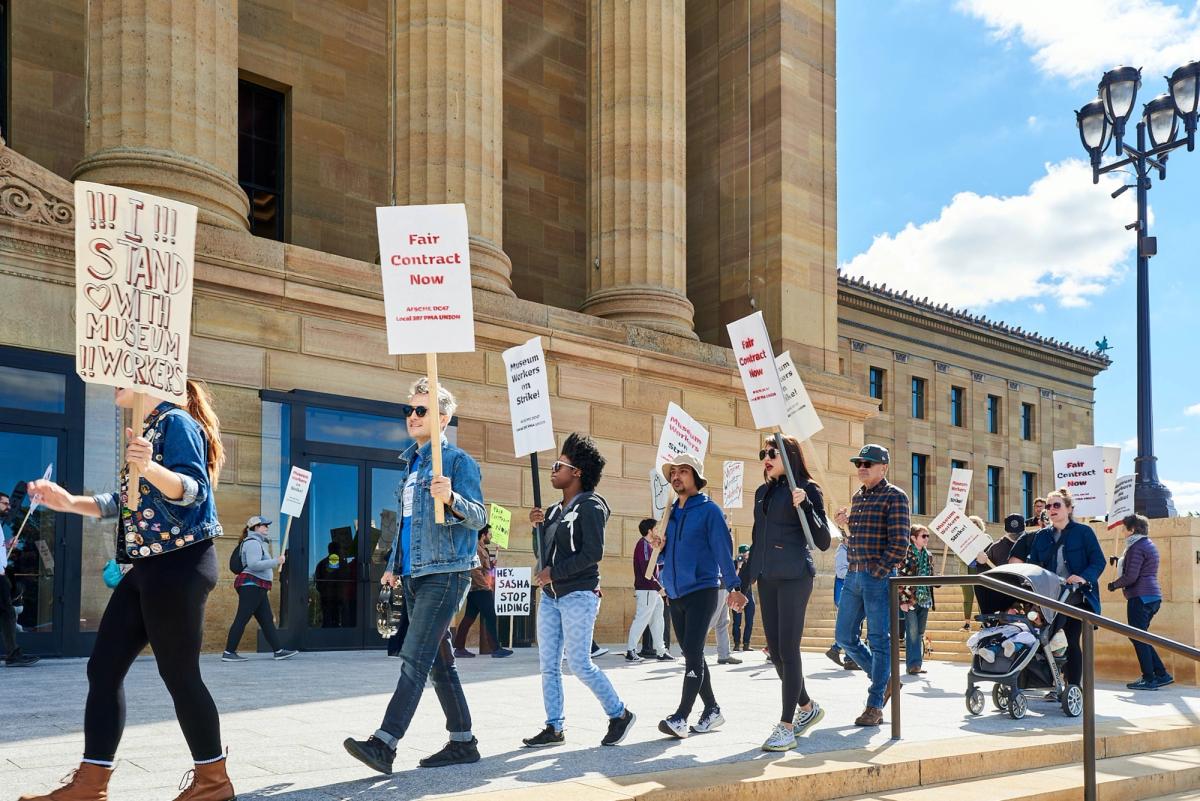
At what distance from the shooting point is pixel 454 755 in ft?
20.2

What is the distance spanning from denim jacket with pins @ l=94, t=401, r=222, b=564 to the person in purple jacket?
10.8m

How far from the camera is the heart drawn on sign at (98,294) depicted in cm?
521

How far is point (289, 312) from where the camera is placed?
15867 millimetres

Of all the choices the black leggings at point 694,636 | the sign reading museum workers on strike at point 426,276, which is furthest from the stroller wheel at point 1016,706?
the sign reading museum workers on strike at point 426,276

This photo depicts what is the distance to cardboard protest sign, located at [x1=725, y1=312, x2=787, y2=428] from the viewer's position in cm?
959

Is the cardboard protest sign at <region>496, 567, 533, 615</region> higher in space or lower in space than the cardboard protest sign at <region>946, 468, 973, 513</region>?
lower

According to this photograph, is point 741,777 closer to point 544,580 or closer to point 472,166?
point 544,580

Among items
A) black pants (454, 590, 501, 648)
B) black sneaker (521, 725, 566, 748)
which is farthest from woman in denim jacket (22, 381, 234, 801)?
black pants (454, 590, 501, 648)

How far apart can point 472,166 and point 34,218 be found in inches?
272

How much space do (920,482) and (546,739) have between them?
49707 mm

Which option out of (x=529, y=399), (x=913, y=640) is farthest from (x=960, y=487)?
(x=529, y=399)

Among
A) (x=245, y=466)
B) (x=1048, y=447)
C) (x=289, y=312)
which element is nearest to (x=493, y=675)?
(x=245, y=466)

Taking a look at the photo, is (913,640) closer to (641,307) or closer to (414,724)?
(414,724)

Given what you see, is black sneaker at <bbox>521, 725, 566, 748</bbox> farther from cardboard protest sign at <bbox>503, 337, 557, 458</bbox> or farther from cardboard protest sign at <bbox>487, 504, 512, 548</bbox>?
cardboard protest sign at <bbox>487, 504, 512, 548</bbox>
